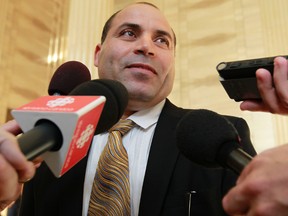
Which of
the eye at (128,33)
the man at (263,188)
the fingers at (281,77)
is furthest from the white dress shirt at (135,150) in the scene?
the man at (263,188)

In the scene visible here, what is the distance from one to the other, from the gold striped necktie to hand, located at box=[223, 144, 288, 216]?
0.61 meters

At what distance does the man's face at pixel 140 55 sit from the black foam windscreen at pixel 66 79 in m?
0.20

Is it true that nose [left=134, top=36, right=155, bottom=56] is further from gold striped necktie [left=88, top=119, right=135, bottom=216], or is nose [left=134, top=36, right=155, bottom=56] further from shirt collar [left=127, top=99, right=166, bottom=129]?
gold striped necktie [left=88, top=119, right=135, bottom=216]

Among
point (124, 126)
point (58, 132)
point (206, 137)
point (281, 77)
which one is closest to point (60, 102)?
point (58, 132)

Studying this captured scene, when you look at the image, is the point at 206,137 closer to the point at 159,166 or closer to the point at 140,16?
the point at 159,166

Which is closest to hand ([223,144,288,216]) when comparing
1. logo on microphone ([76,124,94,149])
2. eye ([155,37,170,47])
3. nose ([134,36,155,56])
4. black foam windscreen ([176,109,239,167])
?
black foam windscreen ([176,109,239,167])

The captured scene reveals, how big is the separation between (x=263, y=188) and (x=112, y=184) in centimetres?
72

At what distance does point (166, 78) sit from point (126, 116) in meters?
0.24

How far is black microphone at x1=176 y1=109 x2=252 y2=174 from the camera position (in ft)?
2.32

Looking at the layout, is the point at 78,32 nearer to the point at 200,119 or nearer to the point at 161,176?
the point at 161,176

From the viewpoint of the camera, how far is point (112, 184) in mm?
1199

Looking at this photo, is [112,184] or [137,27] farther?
[137,27]

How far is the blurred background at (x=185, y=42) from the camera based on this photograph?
2957 millimetres

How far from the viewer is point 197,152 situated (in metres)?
0.78
